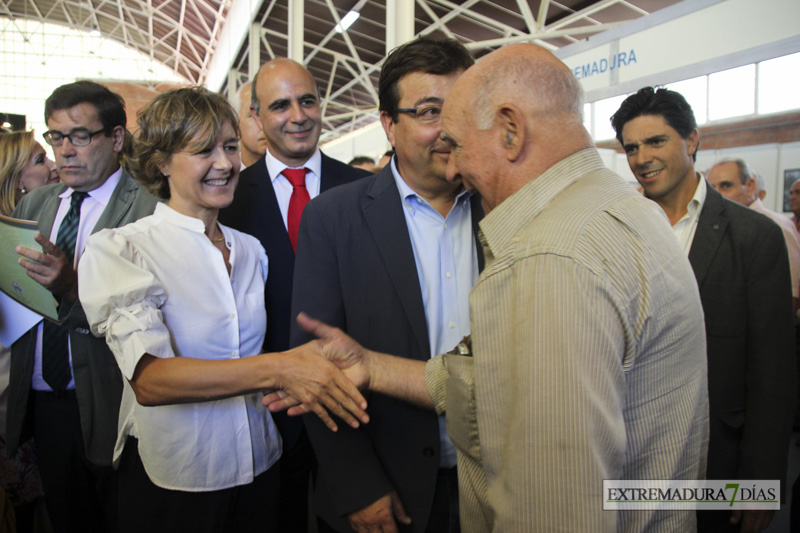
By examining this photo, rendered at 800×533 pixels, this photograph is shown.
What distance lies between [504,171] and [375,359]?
0.69 m

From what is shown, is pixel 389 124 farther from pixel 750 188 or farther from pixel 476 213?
pixel 750 188

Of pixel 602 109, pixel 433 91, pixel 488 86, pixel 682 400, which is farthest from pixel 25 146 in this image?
pixel 602 109

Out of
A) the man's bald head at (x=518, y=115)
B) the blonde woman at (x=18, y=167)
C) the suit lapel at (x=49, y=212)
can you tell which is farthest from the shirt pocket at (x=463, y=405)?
the blonde woman at (x=18, y=167)

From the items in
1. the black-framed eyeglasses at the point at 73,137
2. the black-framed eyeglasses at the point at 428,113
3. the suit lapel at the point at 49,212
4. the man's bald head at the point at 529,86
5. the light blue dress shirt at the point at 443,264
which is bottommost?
the light blue dress shirt at the point at 443,264

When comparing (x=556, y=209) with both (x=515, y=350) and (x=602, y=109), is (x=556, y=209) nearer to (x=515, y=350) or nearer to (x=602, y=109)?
(x=515, y=350)

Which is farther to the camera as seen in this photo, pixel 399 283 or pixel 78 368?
pixel 78 368

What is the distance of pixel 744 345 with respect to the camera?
2029mm

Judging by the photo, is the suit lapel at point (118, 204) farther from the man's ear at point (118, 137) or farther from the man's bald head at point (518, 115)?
the man's bald head at point (518, 115)

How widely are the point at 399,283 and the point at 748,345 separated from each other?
4.66ft

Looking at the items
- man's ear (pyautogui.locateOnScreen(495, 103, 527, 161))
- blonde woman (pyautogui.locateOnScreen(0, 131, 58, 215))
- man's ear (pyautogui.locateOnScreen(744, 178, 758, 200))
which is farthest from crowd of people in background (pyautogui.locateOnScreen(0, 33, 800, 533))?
man's ear (pyautogui.locateOnScreen(744, 178, 758, 200))

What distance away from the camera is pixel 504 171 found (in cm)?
116

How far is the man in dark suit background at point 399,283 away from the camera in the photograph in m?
1.58

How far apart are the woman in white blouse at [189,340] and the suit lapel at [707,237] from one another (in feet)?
4.84

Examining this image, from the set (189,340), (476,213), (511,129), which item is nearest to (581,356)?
(511,129)
